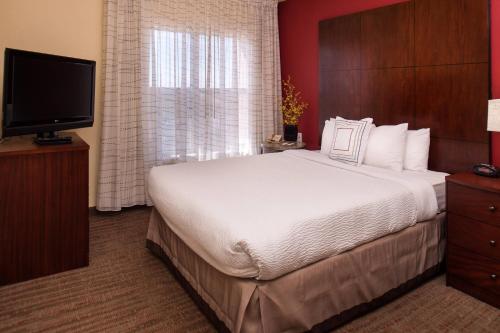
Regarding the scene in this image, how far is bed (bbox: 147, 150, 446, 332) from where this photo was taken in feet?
5.78

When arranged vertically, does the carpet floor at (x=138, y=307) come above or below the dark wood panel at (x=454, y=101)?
below

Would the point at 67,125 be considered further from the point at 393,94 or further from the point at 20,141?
the point at 393,94

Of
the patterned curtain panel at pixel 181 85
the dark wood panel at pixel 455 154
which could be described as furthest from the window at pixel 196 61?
the dark wood panel at pixel 455 154

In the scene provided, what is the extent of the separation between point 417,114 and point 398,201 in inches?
50.2

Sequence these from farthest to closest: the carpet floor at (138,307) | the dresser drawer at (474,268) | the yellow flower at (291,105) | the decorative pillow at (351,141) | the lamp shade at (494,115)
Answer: the yellow flower at (291,105) < the decorative pillow at (351,141) < the lamp shade at (494,115) < the dresser drawer at (474,268) < the carpet floor at (138,307)

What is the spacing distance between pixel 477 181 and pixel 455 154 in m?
0.74

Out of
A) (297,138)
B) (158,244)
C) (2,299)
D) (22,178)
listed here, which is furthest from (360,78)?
(2,299)

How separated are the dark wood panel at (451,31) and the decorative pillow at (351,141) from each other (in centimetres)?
74

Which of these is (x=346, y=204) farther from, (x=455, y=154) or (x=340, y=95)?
(x=340, y=95)

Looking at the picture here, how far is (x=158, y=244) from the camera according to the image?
9.73 feet

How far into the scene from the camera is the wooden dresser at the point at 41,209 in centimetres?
253

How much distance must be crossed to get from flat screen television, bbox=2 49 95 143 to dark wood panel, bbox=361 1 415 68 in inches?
103

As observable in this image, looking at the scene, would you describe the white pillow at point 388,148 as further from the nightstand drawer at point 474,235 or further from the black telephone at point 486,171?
the nightstand drawer at point 474,235

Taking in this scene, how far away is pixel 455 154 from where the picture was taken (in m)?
2.99
